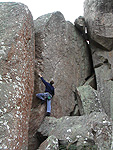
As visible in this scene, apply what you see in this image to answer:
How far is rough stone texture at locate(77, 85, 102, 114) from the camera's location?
7762 millimetres

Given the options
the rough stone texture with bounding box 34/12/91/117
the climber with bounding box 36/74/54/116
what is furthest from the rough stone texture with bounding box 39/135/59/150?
the rough stone texture with bounding box 34/12/91/117

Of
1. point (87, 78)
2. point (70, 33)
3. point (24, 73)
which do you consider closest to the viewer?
point (24, 73)

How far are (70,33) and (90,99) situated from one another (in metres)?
3.65

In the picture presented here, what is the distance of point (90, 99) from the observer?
A: 8000mm

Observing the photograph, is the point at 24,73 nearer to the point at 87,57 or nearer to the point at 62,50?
the point at 62,50

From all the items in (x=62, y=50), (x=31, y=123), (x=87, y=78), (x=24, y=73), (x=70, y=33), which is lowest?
(x=31, y=123)

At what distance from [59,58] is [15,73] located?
335 centimetres

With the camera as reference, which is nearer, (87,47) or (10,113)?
(10,113)

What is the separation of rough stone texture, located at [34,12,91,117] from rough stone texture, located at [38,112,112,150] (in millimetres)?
1393

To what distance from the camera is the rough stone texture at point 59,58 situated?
786 centimetres

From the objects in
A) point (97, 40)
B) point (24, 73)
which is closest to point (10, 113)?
point (24, 73)

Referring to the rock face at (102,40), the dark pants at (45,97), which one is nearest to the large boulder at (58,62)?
the dark pants at (45,97)

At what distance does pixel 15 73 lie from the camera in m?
5.61

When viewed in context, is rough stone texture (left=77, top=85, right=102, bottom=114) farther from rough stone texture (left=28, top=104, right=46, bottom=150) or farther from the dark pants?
rough stone texture (left=28, top=104, right=46, bottom=150)
